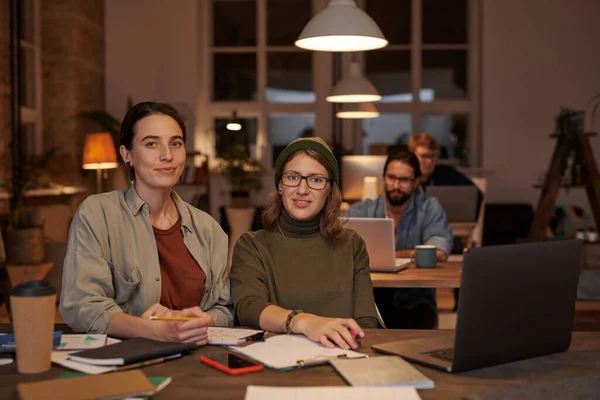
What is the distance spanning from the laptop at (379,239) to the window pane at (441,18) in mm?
6338

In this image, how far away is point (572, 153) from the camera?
6766 millimetres

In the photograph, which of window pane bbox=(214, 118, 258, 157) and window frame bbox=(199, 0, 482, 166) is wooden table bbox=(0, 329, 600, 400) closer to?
window frame bbox=(199, 0, 482, 166)

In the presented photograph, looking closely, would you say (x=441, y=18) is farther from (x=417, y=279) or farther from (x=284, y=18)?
(x=417, y=279)

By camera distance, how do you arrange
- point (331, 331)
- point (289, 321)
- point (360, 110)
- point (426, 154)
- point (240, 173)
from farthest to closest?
point (240, 173) → point (360, 110) → point (426, 154) → point (289, 321) → point (331, 331)

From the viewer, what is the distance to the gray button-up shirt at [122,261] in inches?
76.0

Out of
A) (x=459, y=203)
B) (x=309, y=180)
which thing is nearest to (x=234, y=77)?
(x=459, y=203)

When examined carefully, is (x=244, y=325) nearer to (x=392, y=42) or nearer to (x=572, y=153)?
(x=572, y=153)

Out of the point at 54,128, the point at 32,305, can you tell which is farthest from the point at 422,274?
the point at 54,128

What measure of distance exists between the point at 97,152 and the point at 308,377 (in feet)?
18.9

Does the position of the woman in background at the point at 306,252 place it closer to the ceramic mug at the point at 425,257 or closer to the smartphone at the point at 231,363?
the smartphone at the point at 231,363

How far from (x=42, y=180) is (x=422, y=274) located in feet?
15.3

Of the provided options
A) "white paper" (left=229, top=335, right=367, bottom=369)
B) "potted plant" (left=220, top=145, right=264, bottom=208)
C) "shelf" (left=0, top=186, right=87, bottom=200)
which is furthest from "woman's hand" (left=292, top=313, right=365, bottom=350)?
"potted plant" (left=220, top=145, right=264, bottom=208)

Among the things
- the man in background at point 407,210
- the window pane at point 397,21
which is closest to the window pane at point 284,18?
the window pane at point 397,21

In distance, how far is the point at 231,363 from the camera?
1531 millimetres
